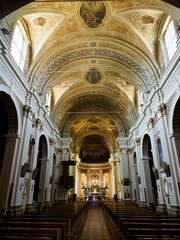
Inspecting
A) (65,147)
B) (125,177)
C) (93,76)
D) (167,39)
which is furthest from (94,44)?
(125,177)

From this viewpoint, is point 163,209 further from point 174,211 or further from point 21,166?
point 21,166

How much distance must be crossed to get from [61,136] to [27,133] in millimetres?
10364

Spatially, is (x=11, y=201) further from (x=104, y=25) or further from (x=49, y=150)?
(x=104, y=25)

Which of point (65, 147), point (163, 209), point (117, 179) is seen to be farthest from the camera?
point (117, 179)

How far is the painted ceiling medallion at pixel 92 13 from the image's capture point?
9.82 meters

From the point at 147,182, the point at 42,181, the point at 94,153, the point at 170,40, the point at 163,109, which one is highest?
the point at 170,40

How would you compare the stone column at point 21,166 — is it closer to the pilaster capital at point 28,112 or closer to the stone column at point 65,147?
the pilaster capital at point 28,112

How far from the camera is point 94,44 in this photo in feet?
40.8

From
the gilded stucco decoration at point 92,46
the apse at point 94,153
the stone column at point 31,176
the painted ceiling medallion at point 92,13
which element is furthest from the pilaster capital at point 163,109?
the apse at point 94,153

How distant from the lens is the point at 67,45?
11906 mm

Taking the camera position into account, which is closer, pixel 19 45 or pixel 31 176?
pixel 19 45

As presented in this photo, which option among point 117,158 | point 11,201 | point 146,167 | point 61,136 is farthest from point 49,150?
point 117,158

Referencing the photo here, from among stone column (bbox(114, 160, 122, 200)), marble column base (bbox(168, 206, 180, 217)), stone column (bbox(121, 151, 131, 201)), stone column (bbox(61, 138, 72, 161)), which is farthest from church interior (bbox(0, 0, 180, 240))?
stone column (bbox(114, 160, 122, 200))

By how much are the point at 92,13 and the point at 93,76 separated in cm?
615
